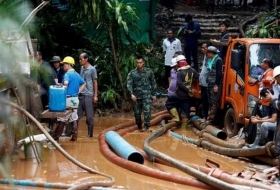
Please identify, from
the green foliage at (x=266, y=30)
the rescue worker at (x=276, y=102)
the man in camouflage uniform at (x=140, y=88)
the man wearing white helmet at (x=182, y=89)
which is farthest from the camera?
the green foliage at (x=266, y=30)

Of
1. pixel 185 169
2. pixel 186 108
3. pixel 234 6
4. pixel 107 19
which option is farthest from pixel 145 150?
pixel 234 6

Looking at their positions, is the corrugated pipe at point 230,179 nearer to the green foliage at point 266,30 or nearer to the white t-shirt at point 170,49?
the white t-shirt at point 170,49

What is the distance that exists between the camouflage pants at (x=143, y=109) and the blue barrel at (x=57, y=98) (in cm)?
232

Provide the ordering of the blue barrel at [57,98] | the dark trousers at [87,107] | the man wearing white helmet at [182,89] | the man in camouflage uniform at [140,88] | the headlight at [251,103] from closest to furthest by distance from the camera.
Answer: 1. the blue barrel at [57,98]
2. the headlight at [251,103]
3. the dark trousers at [87,107]
4. the man in camouflage uniform at [140,88]
5. the man wearing white helmet at [182,89]

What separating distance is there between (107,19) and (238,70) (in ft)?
14.6

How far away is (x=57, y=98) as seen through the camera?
11.5 metres

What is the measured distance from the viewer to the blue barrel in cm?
1139

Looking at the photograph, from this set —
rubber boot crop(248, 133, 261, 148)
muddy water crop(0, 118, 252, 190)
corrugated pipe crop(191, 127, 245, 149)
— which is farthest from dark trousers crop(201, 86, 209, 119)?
rubber boot crop(248, 133, 261, 148)

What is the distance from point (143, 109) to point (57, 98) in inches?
102

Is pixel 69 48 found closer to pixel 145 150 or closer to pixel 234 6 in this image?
pixel 145 150

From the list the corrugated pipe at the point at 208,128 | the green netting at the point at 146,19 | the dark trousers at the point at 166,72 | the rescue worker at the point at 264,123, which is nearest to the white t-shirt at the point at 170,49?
the dark trousers at the point at 166,72

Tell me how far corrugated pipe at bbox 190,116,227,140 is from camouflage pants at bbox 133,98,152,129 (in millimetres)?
1096

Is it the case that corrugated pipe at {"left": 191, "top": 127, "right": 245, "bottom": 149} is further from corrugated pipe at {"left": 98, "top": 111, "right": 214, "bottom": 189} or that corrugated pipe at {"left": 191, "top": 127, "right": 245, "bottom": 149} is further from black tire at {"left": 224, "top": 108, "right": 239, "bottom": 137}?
corrugated pipe at {"left": 98, "top": 111, "right": 214, "bottom": 189}

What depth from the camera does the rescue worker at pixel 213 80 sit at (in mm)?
13438
